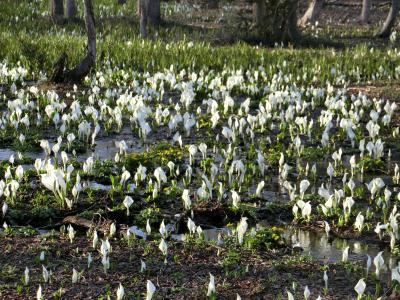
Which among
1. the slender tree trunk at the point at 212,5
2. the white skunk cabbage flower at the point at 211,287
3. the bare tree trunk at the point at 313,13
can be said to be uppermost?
the white skunk cabbage flower at the point at 211,287

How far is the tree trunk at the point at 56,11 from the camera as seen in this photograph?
891 inches

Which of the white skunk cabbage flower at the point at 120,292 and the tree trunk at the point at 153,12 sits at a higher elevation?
the white skunk cabbage flower at the point at 120,292

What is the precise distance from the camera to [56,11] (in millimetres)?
23844

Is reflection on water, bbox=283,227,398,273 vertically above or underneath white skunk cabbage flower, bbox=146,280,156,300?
underneath

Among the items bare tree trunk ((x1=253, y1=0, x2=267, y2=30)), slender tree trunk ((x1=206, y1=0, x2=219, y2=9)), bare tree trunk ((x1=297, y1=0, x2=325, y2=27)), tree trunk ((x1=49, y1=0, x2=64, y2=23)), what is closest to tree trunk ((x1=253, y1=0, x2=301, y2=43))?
bare tree trunk ((x1=253, y1=0, x2=267, y2=30))

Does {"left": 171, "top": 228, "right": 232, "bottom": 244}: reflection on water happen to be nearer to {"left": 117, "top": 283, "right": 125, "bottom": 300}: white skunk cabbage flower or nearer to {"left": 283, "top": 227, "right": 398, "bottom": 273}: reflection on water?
{"left": 283, "top": 227, "right": 398, "bottom": 273}: reflection on water

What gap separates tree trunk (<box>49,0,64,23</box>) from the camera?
22625 mm

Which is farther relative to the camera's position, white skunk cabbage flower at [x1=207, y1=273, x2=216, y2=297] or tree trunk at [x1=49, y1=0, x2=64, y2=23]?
tree trunk at [x1=49, y1=0, x2=64, y2=23]

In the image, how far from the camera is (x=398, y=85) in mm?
13531

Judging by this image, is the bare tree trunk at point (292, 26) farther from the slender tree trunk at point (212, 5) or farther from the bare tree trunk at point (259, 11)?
the slender tree trunk at point (212, 5)

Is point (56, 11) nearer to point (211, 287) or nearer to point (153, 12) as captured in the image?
point (153, 12)

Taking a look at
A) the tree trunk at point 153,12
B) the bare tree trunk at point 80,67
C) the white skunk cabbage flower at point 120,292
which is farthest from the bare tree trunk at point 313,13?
the white skunk cabbage flower at point 120,292

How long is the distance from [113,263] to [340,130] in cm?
526

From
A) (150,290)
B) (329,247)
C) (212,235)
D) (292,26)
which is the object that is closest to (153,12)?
(292,26)
